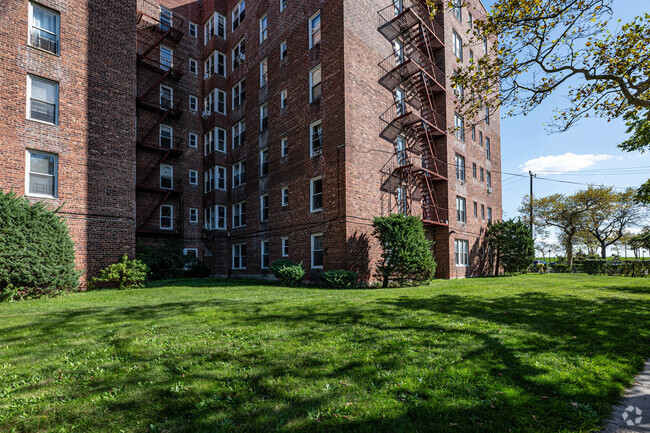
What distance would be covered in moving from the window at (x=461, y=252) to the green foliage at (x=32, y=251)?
21.5 meters

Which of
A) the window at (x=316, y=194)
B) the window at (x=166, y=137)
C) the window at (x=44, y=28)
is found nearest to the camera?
the window at (x=44, y=28)

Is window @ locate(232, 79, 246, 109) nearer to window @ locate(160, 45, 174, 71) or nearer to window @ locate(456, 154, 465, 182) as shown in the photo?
window @ locate(160, 45, 174, 71)

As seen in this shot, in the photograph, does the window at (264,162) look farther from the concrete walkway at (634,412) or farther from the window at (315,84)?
the concrete walkway at (634,412)

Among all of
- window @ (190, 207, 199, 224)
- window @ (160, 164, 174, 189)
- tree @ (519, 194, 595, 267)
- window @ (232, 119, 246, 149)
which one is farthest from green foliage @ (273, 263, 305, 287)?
tree @ (519, 194, 595, 267)

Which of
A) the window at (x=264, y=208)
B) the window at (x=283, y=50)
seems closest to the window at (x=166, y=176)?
the window at (x=264, y=208)

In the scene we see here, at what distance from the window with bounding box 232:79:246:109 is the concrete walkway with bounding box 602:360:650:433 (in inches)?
969

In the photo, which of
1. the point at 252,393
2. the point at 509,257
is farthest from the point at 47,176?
the point at 509,257

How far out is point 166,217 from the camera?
77.3 feet

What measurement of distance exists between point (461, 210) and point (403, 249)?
10526mm

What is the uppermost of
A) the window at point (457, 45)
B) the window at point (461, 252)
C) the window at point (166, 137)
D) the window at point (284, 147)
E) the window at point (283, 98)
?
the window at point (457, 45)

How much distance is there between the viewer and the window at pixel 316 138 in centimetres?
1702

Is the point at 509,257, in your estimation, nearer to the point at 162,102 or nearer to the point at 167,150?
the point at 167,150

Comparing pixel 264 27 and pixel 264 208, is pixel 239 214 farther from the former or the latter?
pixel 264 27

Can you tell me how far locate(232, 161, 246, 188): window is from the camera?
23.3 metres
